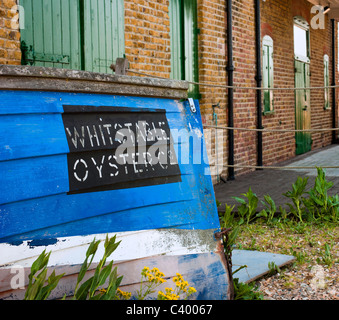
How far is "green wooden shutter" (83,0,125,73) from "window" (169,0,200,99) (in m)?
1.38

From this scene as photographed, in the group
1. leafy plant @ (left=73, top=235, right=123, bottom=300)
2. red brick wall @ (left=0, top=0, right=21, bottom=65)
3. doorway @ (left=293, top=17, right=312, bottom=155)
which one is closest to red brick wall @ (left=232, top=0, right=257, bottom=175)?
doorway @ (left=293, top=17, right=312, bottom=155)

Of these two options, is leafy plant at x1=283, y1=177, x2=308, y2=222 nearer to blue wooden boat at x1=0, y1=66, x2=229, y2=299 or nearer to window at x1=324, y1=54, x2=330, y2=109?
blue wooden boat at x1=0, y1=66, x2=229, y2=299

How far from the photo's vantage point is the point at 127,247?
270cm

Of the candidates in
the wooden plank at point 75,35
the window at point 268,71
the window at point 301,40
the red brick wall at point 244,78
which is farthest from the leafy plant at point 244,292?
the window at point 301,40

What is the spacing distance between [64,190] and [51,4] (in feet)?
10.6

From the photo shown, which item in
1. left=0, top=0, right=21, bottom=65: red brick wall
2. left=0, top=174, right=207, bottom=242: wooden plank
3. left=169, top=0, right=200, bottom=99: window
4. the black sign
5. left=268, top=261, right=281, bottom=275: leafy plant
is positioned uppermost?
left=169, top=0, right=200, bottom=99: window

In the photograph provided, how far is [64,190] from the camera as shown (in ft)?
8.23

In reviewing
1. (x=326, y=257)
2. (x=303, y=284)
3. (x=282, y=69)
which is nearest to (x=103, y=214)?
(x=303, y=284)

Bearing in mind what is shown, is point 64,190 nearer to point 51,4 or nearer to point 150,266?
point 150,266

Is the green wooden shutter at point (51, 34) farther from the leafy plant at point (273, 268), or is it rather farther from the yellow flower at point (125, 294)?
the yellow flower at point (125, 294)

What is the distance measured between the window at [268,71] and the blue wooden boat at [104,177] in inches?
302

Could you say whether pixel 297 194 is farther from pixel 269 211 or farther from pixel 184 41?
pixel 184 41

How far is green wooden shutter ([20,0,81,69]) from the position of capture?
194 inches

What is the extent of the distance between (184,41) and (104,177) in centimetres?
543
